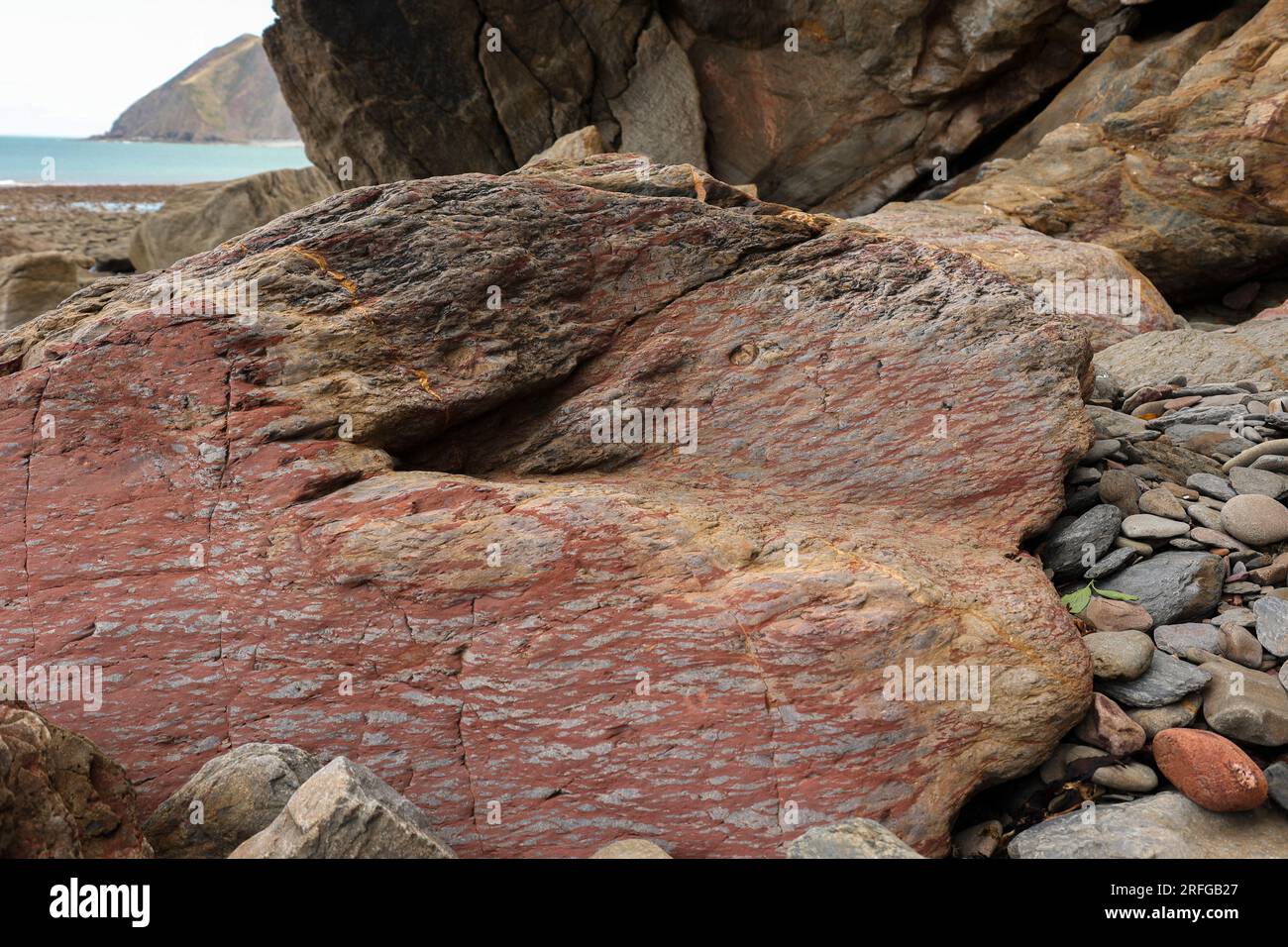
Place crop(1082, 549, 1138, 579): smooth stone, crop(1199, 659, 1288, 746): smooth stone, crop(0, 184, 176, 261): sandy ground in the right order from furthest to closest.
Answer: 1. crop(0, 184, 176, 261): sandy ground
2. crop(1082, 549, 1138, 579): smooth stone
3. crop(1199, 659, 1288, 746): smooth stone

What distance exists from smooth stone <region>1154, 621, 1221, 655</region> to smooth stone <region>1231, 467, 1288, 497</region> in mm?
1391

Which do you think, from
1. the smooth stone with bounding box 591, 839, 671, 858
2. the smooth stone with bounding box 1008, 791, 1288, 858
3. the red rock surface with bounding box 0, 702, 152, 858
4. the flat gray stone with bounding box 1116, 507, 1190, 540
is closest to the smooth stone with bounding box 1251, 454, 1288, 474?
the flat gray stone with bounding box 1116, 507, 1190, 540

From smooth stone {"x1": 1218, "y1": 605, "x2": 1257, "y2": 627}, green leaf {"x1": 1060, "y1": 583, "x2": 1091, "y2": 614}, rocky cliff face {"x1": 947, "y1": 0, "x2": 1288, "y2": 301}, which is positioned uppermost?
rocky cliff face {"x1": 947, "y1": 0, "x2": 1288, "y2": 301}

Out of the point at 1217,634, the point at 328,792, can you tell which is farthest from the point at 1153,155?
the point at 328,792

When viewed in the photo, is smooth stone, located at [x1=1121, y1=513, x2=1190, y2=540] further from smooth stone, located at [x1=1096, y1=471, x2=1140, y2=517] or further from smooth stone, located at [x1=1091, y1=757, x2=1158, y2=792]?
smooth stone, located at [x1=1091, y1=757, x2=1158, y2=792]

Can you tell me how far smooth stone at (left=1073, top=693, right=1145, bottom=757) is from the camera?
16.1 ft

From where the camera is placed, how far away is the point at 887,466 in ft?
20.6

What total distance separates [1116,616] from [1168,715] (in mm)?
785

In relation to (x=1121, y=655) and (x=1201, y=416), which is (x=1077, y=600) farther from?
(x=1201, y=416)

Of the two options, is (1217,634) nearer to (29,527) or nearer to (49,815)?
(49,815)

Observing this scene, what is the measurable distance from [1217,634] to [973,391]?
6.91 feet

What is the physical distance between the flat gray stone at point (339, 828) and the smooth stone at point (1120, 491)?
506cm

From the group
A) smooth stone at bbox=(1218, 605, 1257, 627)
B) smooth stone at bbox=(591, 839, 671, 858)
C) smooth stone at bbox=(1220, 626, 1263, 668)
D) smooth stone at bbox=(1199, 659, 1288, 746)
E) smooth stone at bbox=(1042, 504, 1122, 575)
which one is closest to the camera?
smooth stone at bbox=(591, 839, 671, 858)

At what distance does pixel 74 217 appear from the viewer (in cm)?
4222
